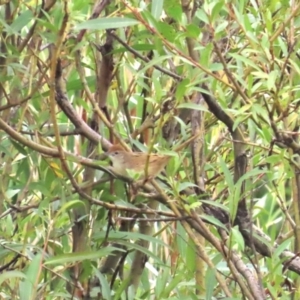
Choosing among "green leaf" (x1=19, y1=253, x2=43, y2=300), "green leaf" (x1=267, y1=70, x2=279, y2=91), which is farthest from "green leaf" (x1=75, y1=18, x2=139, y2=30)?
"green leaf" (x1=19, y1=253, x2=43, y2=300)

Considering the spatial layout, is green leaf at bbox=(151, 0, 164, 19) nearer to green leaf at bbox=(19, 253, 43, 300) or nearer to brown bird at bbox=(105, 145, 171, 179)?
brown bird at bbox=(105, 145, 171, 179)

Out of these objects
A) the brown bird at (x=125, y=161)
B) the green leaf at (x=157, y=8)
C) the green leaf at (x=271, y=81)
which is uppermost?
the green leaf at (x=157, y=8)

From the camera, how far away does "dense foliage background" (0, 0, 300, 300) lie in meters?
0.82

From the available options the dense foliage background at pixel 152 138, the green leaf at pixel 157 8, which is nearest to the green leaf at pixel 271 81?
the dense foliage background at pixel 152 138

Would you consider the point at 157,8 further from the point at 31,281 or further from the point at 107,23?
the point at 31,281

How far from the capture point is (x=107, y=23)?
0.78m

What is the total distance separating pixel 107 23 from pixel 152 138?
17cm

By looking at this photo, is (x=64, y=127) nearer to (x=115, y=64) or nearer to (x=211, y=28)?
(x=115, y=64)

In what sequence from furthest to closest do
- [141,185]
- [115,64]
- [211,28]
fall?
[115,64] → [141,185] → [211,28]

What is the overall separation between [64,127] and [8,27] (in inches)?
11.0

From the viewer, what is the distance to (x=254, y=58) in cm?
93

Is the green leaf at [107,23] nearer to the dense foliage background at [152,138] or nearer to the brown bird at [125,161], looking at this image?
the dense foliage background at [152,138]

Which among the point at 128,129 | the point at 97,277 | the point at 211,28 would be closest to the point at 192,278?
the point at 97,277

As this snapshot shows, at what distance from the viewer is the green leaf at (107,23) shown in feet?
2.54
